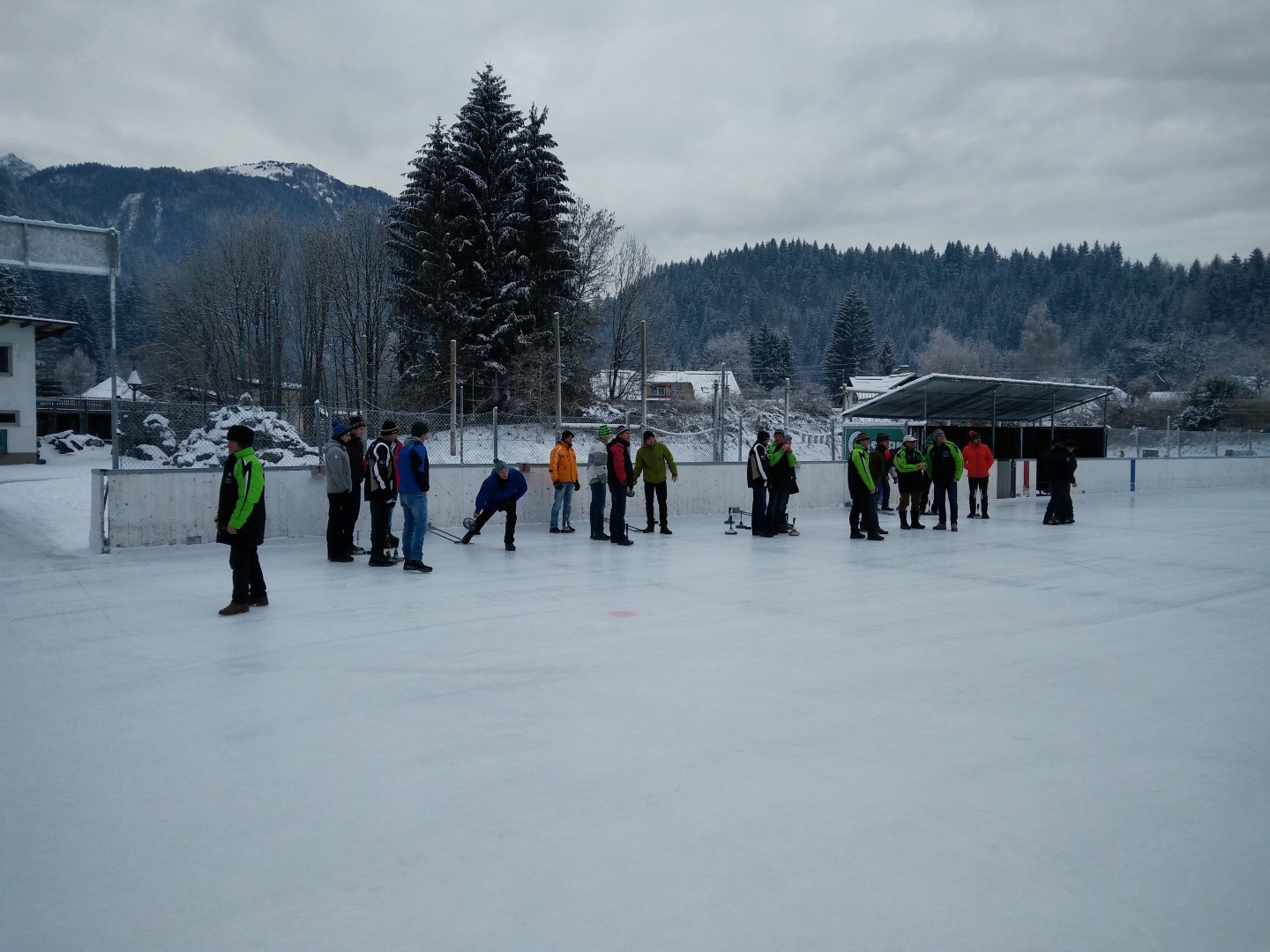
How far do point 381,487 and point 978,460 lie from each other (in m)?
12.4

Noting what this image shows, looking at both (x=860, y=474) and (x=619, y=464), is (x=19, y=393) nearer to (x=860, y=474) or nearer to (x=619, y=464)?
(x=619, y=464)

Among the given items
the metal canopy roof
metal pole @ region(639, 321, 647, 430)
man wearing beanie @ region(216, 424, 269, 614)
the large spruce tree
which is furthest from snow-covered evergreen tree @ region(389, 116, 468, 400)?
man wearing beanie @ region(216, 424, 269, 614)

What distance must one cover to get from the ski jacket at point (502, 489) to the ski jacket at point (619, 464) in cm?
147

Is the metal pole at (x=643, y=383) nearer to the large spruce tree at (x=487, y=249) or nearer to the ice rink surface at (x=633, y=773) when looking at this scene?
the large spruce tree at (x=487, y=249)

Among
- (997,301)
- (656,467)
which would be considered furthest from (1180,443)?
(997,301)

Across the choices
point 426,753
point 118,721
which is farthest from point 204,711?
point 426,753

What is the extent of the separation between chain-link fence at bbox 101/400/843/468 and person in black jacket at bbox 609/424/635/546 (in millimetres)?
4070

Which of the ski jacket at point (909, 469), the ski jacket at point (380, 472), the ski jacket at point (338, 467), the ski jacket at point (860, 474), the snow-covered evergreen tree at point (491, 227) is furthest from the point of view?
the snow-covered evergreen tree at point (491, 227)

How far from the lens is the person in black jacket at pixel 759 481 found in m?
14.7

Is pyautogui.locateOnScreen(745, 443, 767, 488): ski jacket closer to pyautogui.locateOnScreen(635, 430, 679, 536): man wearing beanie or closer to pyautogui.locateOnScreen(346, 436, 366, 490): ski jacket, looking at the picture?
pyautogui.locateOnScreen(635, 430, 679, 536): man wearing beanie

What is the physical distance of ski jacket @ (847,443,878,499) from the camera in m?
13.6

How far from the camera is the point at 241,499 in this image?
25.9 feet

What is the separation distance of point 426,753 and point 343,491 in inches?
296

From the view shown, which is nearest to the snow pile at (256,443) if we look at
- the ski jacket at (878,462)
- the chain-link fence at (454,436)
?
the chain-link fence at (454,436)
